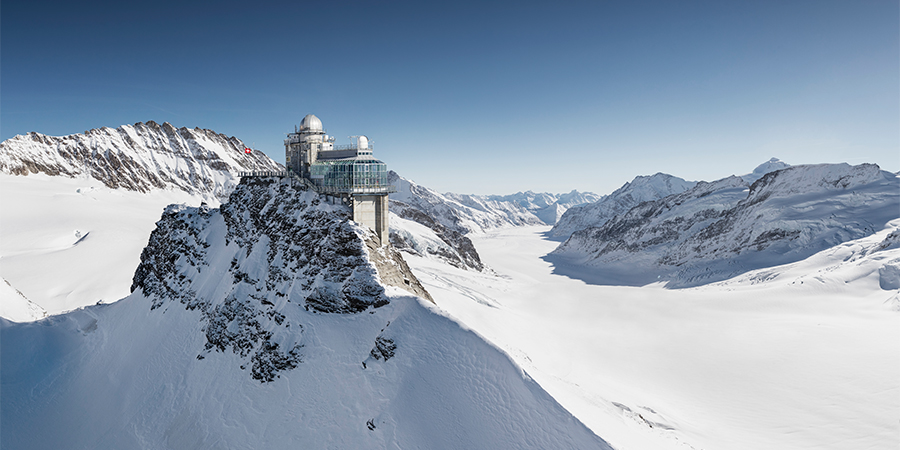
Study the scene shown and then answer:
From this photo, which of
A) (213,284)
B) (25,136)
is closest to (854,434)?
(213,284)

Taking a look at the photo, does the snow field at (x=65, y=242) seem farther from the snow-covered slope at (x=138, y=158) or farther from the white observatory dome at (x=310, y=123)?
the white observatory dome at (x=310, y=123)

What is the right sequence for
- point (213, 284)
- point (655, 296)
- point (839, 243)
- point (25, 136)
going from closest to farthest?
point (213, 284)
point (655, 296)
point (839, 243)
point (25, 136)

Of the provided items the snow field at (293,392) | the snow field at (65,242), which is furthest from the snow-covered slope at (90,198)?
the snow field at (293,392)

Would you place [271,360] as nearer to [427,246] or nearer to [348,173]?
[348,173]

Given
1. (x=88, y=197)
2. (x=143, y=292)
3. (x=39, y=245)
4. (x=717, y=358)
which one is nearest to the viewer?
(x=717, y=358)

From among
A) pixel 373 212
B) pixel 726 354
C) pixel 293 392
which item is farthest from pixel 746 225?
pixel 293 392

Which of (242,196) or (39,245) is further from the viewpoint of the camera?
(39,245)

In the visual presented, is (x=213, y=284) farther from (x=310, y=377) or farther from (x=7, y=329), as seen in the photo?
(x=7, y=329)

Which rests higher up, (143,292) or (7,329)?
(143,292)
